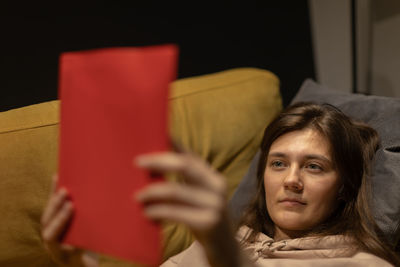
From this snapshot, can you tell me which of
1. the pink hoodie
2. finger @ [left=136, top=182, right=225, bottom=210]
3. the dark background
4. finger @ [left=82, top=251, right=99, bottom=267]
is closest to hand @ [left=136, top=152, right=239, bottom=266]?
finger @ [left=136, top=182, right=225, bottom=210]

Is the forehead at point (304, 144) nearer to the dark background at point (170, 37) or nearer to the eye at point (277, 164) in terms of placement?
the eye at point (277, 164)

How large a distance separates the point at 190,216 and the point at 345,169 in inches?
34.0

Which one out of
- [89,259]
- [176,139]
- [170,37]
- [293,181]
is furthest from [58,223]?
[170,37]

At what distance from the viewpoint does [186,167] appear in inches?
28.1

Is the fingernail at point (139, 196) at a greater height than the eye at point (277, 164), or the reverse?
the fingernail at point (139, 196)

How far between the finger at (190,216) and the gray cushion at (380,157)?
0.91 meters

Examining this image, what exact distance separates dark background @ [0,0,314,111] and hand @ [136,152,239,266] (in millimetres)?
1181

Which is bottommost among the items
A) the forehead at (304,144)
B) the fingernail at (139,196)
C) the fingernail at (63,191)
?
the forehead at (304,144)

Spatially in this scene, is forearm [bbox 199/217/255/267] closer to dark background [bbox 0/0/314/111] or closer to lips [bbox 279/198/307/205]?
lips [bbox 279/198/307/205]

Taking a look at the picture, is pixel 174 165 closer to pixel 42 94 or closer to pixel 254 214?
pixel 254 214

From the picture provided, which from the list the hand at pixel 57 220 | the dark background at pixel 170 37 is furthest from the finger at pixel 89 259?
the dark background at pixel 170 37

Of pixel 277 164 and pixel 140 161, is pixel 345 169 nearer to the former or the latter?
pixel 277 164

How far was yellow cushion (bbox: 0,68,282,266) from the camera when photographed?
1.42 meters

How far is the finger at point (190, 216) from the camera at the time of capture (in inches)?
28.2
